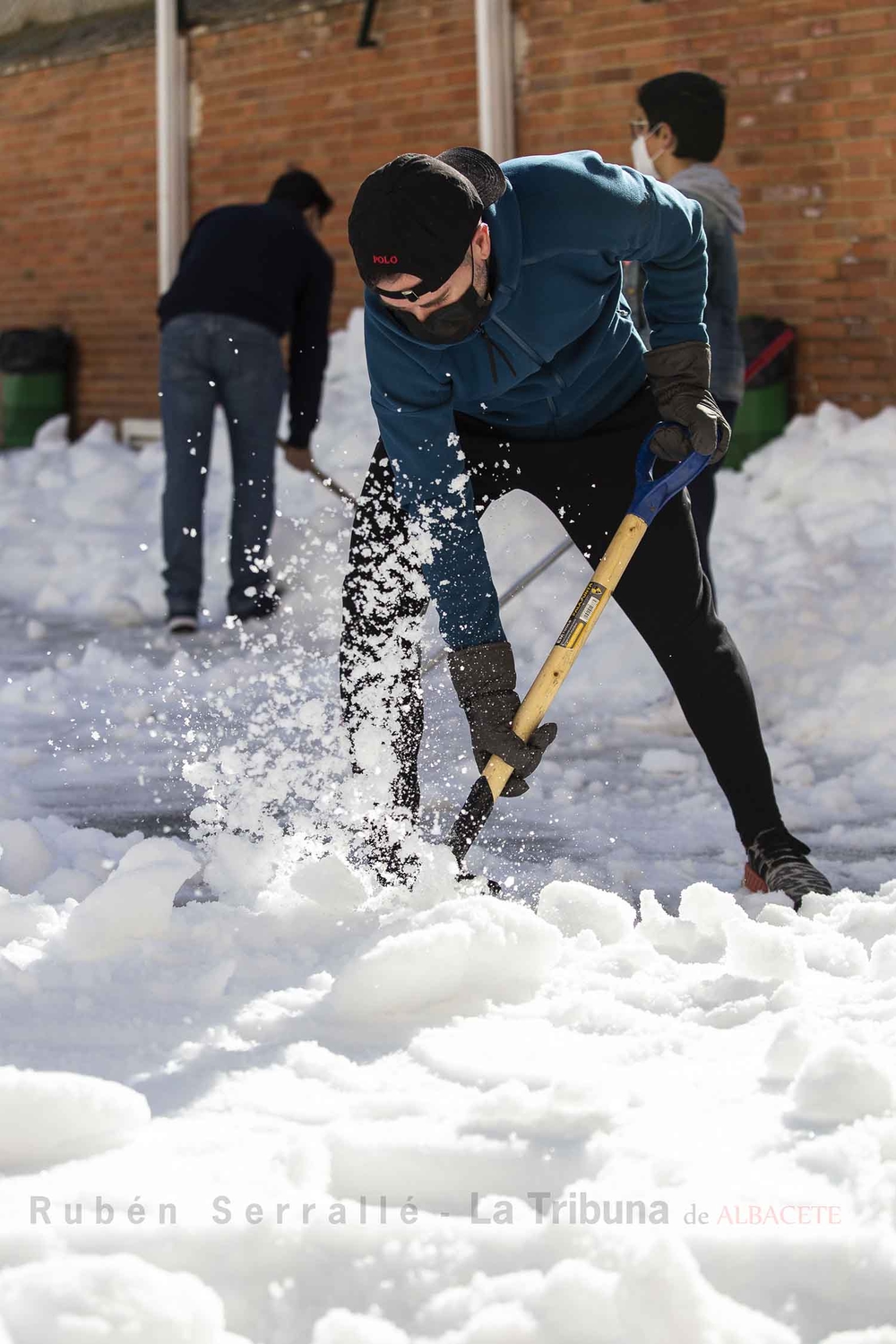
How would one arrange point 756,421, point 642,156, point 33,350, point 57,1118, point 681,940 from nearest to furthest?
1. point 57,1118
2. point 681,940
3. point 642,156
4. point 756,421
5. point 33,350

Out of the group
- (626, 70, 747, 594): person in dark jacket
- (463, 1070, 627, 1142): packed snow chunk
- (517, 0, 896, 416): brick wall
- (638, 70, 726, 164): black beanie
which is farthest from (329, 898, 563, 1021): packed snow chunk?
(517, 0, 896, 416): brick wall

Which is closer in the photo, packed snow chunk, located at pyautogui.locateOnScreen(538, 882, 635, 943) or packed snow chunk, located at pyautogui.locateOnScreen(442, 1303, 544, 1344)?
packed snow chunk, located at pyautogui.locateOnScreen(442, 1303, 544, 1344)

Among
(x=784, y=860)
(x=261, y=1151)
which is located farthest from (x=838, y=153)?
(x=261, y=1151)

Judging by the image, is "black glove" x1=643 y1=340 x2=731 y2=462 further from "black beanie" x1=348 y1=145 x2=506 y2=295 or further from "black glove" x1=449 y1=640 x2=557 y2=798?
"black beanie" x1=348 y1=145 x2=506 y2=295

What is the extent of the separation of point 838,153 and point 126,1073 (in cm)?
567

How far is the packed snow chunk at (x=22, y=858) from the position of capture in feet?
10.1

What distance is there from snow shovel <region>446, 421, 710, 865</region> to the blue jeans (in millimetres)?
3285

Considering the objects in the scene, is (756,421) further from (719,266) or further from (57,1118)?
(57,1118)

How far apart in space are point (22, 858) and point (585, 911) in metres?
1.18

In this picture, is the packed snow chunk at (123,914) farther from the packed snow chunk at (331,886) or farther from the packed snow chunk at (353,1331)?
the packed snow chunk at (353,1331)

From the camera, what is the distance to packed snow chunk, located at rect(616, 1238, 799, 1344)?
161 centimetres

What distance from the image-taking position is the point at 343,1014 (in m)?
2.36

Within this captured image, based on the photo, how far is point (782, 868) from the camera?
121 inches

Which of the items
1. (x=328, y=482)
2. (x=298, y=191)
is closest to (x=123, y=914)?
(x=328, y=482)
